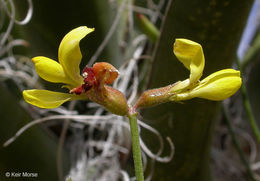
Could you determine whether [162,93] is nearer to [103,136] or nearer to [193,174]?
[193,174]

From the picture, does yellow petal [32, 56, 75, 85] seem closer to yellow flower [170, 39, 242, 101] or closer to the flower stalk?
the flower stalk

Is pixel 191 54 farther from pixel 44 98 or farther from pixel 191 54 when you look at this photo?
pixel 44 98

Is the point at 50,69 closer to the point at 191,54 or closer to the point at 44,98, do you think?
the point at 44,98

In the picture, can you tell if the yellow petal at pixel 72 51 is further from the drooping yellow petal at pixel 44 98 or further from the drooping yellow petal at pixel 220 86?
the drooping yellow petal at pixel 220 86

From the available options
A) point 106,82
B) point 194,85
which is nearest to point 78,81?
point 106,82

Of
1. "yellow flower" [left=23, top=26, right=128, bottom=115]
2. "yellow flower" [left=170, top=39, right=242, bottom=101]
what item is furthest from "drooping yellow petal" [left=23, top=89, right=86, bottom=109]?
"yellow flower" [left=170, top=39, right=242, bottom=101]

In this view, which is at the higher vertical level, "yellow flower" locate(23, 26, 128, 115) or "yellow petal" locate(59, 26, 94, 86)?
"yellow petal" locate(59, 26, 94, 86)
